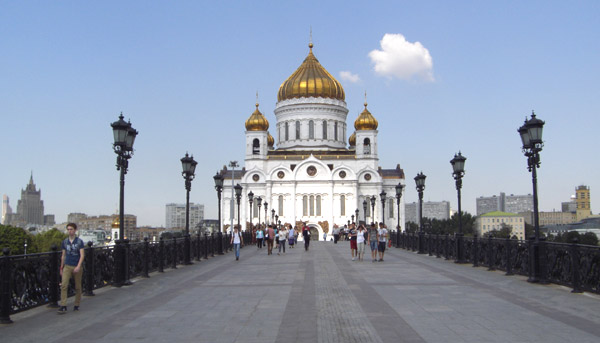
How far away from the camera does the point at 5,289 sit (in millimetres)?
9305

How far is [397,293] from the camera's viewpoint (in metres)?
12.3

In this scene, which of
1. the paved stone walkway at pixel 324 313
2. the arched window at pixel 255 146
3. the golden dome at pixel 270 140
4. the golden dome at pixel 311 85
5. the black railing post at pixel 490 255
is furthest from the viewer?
the golden dome at pixel 270 140

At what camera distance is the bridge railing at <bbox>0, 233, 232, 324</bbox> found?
31.0 ft

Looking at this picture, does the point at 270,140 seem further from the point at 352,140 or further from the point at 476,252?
the point at 476,252

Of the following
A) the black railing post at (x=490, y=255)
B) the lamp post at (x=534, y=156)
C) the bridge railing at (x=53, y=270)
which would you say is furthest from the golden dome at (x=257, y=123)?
the lamp post at (x=534, y=156)

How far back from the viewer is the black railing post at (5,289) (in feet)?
30.3

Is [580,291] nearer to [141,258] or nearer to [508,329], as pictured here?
[508,329]

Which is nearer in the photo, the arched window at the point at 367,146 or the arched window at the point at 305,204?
the arched window at the point at 305,204

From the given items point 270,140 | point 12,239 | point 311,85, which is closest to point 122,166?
point 12,239

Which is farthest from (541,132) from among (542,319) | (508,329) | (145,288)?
(145,288)

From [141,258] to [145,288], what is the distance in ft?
8.22

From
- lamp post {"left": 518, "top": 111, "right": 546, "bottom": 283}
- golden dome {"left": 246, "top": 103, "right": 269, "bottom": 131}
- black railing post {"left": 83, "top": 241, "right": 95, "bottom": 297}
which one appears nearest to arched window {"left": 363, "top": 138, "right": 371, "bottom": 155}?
golden dome {"left": 246, "top": 103, "right": 269, "bottom": 131}

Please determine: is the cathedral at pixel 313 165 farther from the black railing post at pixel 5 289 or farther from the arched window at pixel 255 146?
the black railing post at pixel 5 289

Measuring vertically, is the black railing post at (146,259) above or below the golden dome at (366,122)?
below
